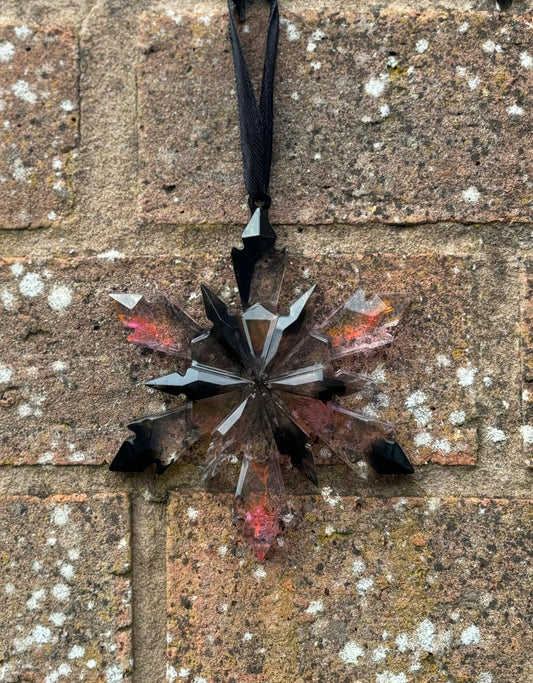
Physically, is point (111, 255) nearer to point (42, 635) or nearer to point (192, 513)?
point (192, 513)

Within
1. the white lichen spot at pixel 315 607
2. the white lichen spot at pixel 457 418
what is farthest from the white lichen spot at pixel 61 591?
the white lichen spot at pixel 457 418

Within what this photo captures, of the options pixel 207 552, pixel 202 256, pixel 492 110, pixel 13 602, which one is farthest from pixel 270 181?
pixel 13 602

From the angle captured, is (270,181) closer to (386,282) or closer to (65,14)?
(386,282)

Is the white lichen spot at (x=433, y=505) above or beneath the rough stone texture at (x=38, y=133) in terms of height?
beneath

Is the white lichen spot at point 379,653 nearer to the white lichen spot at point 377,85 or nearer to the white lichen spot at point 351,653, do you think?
the white lichen spot at point 351,653

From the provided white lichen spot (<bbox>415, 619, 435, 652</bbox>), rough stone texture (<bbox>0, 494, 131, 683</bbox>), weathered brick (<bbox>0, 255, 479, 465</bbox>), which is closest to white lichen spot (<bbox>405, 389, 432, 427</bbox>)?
weathered brick (<bbox>0, 255, 479, 465</bbox>)

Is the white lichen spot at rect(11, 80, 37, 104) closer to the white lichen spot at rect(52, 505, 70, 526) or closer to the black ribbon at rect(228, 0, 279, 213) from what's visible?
the black ribbon at rect(228, 0, 279, 213)
